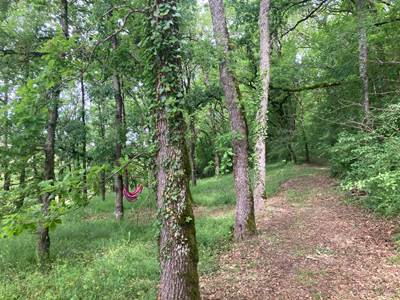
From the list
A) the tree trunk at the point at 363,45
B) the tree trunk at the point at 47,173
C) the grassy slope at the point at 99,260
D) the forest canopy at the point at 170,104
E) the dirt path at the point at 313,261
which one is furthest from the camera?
the tree trunk at the point at 363,45

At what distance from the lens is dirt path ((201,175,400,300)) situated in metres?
3.98

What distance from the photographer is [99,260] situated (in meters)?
5.55

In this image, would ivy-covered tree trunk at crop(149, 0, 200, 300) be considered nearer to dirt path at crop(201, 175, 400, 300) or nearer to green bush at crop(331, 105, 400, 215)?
dirt path at crop(201, 175, 400, 300)

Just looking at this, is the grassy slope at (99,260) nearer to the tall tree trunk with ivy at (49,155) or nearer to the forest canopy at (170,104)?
the tall tree trunk with ivy at (49,155)

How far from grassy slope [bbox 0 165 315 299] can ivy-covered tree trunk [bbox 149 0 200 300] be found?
0.33 m

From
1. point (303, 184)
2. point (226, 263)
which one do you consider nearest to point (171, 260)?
point (226, 263)

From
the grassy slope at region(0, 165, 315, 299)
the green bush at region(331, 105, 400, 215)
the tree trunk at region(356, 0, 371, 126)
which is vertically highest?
the tree trunk at region(356, 0, 371, 126)

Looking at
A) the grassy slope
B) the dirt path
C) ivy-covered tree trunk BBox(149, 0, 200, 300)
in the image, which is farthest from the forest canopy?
the dirt path

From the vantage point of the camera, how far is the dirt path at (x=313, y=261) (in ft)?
13.1

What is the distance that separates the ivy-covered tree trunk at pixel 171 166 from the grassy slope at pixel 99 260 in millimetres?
333

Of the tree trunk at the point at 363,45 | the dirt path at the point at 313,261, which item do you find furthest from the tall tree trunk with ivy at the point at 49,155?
the tree trunk at the point at 363,45

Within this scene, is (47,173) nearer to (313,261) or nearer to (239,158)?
(239,158)

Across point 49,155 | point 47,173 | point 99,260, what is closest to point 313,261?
point 99,260

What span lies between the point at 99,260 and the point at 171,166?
12.2 feet
